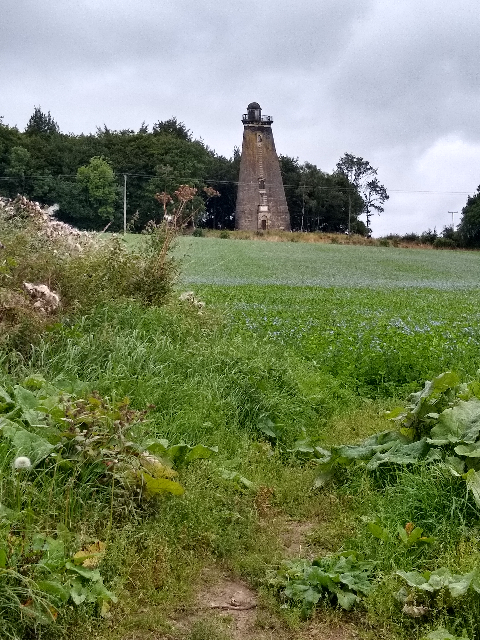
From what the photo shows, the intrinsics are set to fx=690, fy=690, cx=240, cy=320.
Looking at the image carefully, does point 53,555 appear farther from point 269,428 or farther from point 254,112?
point 254,112

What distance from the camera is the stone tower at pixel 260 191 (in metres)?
69.7

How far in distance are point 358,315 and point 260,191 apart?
57.6 metres

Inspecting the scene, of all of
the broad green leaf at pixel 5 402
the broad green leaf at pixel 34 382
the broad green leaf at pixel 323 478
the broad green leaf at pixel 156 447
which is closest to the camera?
the broad green leaf at pixel 156 447

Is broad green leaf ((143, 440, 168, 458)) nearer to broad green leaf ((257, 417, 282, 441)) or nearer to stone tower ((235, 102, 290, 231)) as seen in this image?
broad green leaf ((257, 417, 282, 441))

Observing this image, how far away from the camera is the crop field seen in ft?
28.5

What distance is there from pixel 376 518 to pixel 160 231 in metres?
6.12

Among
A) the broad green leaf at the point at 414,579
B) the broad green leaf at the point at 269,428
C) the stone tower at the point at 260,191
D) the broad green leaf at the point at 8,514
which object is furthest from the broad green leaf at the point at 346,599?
the stone tower at the point at 260,191

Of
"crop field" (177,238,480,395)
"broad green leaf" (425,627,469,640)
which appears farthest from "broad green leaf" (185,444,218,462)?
"crop field" (177,238,480,395)

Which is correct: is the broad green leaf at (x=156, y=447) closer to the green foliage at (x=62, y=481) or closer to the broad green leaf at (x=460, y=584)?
the green foliage at (x=62, y=481)

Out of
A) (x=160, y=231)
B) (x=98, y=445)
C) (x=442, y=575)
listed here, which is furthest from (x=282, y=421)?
(x=160, y=231)

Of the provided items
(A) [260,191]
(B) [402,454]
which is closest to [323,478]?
(B) [402,454]

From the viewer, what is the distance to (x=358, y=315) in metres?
13.5

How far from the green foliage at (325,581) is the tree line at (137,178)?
40.5 meters

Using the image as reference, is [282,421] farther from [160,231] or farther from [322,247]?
[322,247]
